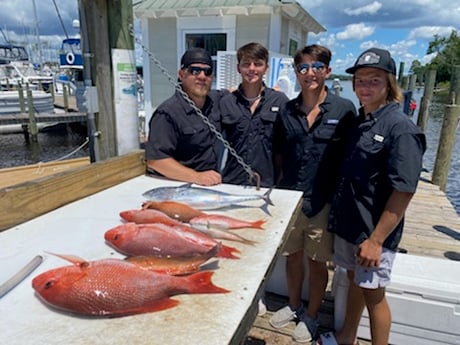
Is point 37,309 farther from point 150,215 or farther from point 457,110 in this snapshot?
point 457,110

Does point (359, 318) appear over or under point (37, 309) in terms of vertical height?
under

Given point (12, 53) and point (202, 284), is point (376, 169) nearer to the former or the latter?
point (202, 284)

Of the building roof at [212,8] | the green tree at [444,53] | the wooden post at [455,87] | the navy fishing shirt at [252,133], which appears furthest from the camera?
the green tree at [444,53]

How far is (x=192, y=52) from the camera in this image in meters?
2.45

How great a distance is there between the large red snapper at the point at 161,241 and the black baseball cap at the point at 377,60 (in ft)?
4.18

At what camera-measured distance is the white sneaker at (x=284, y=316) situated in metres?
2.65

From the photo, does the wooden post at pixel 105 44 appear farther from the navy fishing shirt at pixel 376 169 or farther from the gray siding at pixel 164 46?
the gray siding at pixel 164 46

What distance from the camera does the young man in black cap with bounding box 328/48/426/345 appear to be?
Answer: 1.82 meters

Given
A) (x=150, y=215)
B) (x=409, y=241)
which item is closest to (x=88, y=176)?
(x=150, y=215)

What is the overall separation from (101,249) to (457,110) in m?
7.34

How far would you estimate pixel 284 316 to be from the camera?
267cm

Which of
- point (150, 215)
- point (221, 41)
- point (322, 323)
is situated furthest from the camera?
point (221, 41)

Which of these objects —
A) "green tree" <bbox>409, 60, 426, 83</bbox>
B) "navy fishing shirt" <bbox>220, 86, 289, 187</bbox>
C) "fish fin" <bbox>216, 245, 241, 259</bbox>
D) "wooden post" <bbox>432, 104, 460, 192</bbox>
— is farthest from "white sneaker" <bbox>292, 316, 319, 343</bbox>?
"green tree" <bbox>409, 60, 426, 83</bbox>

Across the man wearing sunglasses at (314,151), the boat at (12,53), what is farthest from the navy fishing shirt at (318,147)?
the boat at (12,53)
